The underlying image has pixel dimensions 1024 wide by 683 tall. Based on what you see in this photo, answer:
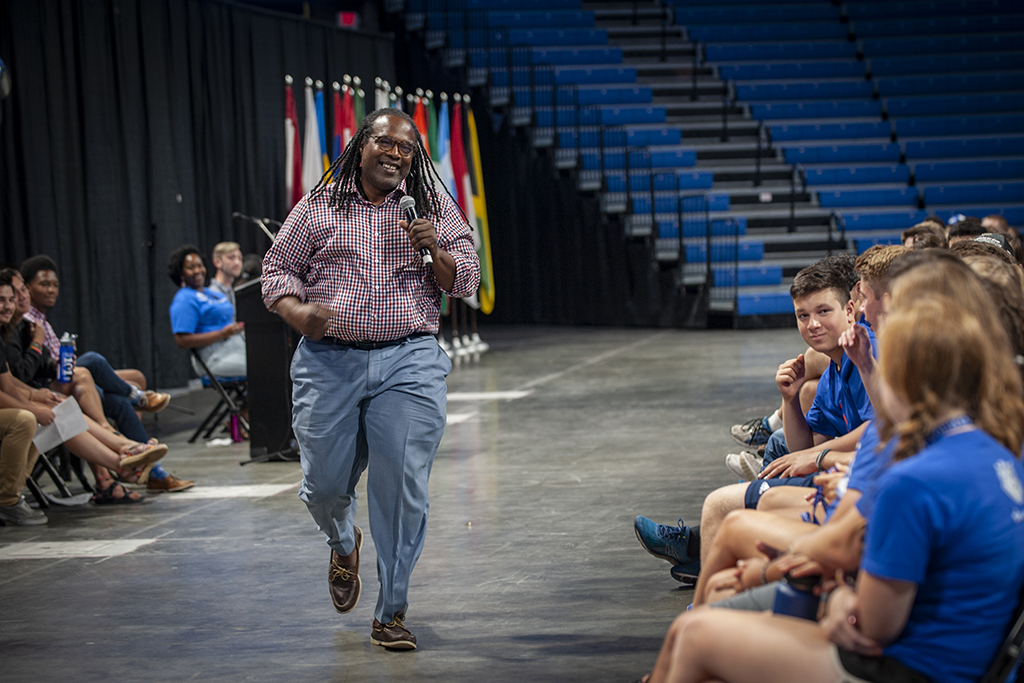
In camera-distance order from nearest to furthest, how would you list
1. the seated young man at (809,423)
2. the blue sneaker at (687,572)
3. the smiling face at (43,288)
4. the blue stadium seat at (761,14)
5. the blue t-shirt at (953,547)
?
1. the blue t-shirt at (953,547)
2. the seated young man at (809,423)
3. the blue sneaker at (687,572)
4. the smiling face at (43,288)
5. the blue stadium seat at (761,14)

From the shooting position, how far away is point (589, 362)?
1068cm

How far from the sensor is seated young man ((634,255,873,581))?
2877 mm

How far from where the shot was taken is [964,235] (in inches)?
198

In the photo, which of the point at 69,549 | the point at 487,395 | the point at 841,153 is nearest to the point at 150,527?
the point at 69,549

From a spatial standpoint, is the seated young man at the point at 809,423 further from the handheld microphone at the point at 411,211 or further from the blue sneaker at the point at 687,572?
the handheld microphone at the point at 411,211

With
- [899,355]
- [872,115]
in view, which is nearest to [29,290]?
[899,355]

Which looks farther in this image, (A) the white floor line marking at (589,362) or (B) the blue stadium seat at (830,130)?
(B) the blue stadium seat at (830,130)

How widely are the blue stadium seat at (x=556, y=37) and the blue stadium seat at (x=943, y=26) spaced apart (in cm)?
385

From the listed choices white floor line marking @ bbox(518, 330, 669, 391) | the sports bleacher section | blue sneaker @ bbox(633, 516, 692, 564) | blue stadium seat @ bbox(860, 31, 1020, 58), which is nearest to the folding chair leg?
blue sneaker @ bbox(633, 516, 692, 564)

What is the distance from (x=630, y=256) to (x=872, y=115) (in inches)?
166

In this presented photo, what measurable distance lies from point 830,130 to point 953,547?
14604mm

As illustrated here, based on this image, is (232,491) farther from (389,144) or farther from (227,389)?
(389,144)

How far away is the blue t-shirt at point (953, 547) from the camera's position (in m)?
1.63

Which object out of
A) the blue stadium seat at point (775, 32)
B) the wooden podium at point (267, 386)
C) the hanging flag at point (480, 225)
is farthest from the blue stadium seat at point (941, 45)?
the wooden podium at point (267, 386)
